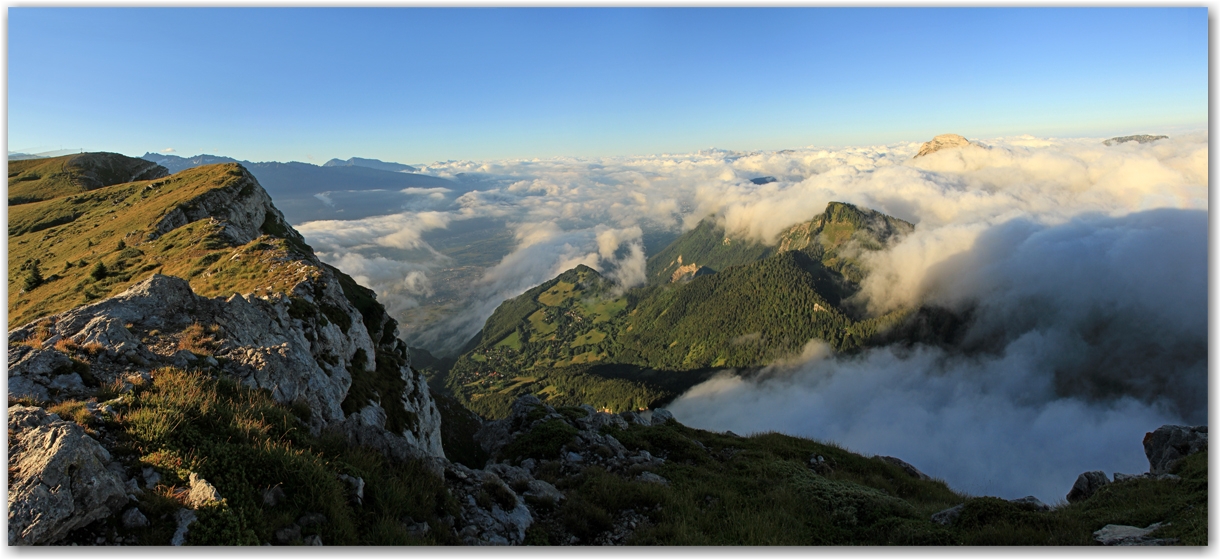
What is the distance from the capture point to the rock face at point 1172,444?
21094 millimetres

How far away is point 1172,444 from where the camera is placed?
74.9 ft

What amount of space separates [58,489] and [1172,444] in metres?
41.0

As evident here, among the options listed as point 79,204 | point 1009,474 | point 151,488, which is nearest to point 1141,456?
point 1009,474

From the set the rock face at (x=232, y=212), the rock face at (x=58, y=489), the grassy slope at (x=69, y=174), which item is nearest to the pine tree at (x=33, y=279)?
the rock face at (x=232, y=212)

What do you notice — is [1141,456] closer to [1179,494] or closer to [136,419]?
[1179,494]

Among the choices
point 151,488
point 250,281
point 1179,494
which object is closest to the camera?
point 151,488

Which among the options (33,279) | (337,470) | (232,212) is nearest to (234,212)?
(232,212)

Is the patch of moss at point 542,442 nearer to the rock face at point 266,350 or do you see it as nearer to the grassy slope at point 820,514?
the grassy slope at point 820,514

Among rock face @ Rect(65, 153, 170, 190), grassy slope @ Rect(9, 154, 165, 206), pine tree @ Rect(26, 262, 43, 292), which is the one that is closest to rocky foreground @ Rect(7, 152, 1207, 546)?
pine tree @ Rect(26, 262, 43, 292)

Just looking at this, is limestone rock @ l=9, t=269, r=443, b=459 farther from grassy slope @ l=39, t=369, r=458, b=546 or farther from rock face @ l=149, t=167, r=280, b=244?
rock face @ l=149, t=167, r=280, b=244

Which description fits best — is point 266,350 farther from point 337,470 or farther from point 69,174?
point 69,174

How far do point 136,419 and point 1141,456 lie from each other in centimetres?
25258

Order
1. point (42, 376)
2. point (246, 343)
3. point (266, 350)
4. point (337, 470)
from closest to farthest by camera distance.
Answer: point (337, 470) < point (42, 376) < point (266, 350) < point (246, 343)

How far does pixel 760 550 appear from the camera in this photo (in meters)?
8.87
